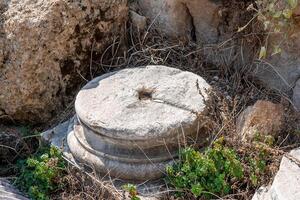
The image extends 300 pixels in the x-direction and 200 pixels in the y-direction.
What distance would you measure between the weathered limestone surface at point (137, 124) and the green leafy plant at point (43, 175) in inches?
5.0

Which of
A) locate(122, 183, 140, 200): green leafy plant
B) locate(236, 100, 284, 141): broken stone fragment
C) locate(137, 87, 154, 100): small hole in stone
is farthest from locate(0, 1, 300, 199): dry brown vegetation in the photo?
locate(137, 87, 154, 100): small hole in stone

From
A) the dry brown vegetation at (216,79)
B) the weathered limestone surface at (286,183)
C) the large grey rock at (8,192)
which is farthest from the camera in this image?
the dry brown vegetation at (216,79)

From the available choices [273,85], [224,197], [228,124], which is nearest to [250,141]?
[228,124]

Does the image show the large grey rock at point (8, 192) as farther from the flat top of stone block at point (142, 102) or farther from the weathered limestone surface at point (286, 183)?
the weathered limestone surface at point (286, 183)

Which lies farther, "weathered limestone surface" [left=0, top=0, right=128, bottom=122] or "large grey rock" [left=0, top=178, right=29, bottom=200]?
"weathered limestone surface" [left=0, top=0, right=128, bottom=122]

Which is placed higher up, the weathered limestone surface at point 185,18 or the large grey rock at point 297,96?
the weathered limestone surface at point 185,18

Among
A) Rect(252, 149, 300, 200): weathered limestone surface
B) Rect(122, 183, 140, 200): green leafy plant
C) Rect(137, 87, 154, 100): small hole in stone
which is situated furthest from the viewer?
Rect(137, 87, 154, 100): small hole in stone

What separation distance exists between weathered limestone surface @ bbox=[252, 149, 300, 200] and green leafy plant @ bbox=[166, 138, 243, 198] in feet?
0.64

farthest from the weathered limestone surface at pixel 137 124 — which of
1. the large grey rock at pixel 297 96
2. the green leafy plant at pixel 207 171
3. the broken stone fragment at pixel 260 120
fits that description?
the large grey rock at pixel 297 96

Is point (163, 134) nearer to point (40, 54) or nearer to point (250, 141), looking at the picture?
point (250, 141)

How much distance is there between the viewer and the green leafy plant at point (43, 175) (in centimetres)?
326

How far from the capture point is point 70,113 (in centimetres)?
386

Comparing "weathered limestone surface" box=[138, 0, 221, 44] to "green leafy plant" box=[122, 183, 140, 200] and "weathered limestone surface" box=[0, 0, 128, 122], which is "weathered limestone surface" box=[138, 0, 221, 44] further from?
"green leafy plant" box=[122, 183, 140, 200]

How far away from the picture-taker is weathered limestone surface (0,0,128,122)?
366cm
